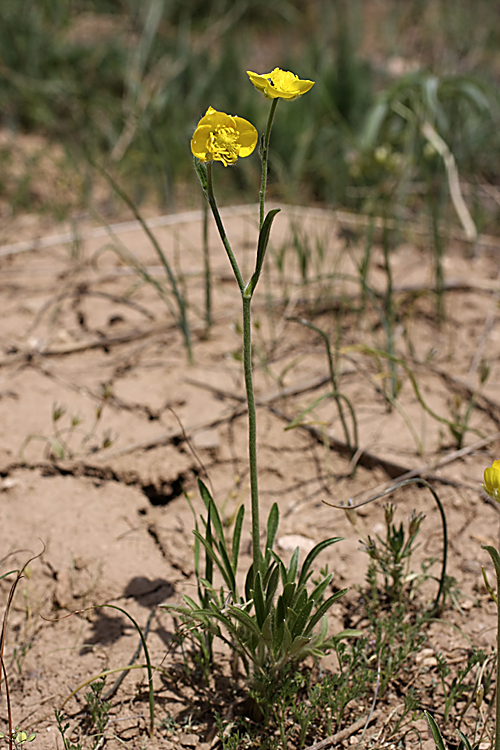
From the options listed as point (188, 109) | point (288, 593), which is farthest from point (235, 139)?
point (188, 109)

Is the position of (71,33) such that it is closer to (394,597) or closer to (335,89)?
(335,89)

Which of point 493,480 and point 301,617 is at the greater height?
point 493,480

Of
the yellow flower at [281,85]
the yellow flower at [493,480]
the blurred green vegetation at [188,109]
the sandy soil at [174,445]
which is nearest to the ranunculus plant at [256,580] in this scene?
the yellow flower at [281,85]

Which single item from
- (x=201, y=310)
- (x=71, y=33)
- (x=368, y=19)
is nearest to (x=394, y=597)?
(x=201, y=310)

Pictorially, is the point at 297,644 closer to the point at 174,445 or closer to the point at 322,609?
the point at 322,609

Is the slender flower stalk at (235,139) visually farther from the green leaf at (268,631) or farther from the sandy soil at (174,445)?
the sandy soil at (174,445)

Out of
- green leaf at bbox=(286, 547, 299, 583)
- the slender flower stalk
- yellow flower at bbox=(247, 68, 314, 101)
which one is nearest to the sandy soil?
green leaf at bbox=(286, 547, 299, 583)
